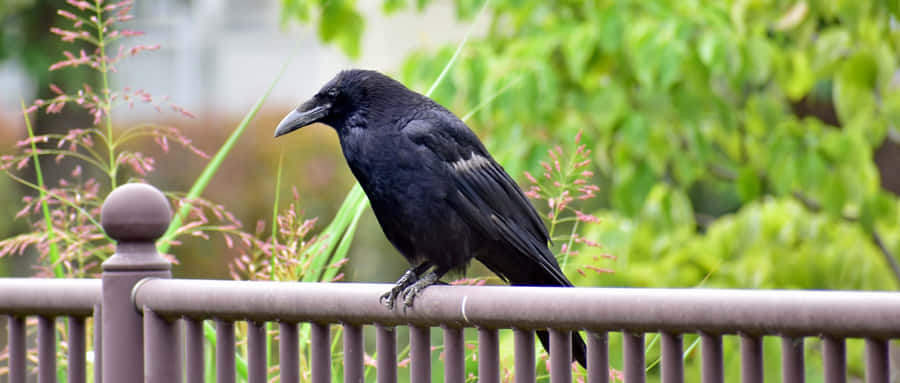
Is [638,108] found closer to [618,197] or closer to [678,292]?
[618,197]

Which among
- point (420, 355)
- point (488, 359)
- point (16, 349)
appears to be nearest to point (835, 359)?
point (488, 359)

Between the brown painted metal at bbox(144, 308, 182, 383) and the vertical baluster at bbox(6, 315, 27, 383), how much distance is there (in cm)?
37

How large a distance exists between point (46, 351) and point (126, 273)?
313mm

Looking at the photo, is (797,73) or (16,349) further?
(797,73)

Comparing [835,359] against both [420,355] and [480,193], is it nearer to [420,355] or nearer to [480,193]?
[420,355]

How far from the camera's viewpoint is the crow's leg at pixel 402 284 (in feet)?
5.62

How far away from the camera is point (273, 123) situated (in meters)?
9.83

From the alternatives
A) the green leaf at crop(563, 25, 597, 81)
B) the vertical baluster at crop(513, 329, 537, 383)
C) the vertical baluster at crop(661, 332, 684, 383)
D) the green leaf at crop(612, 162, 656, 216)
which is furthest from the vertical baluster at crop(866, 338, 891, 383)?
the green leaf at crop(612, 162, 656, 216)

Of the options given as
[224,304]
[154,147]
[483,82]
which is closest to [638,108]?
[483,82]

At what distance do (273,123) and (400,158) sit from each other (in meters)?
7.80

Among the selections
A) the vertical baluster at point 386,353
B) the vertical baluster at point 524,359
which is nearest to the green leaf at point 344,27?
the vertical baluster at point 386,353

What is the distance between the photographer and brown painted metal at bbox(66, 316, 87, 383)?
6.82ft

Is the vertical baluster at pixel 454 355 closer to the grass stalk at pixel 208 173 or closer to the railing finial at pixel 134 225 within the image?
the railing finial at pixel 134 225

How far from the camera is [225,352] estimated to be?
1.89 m
